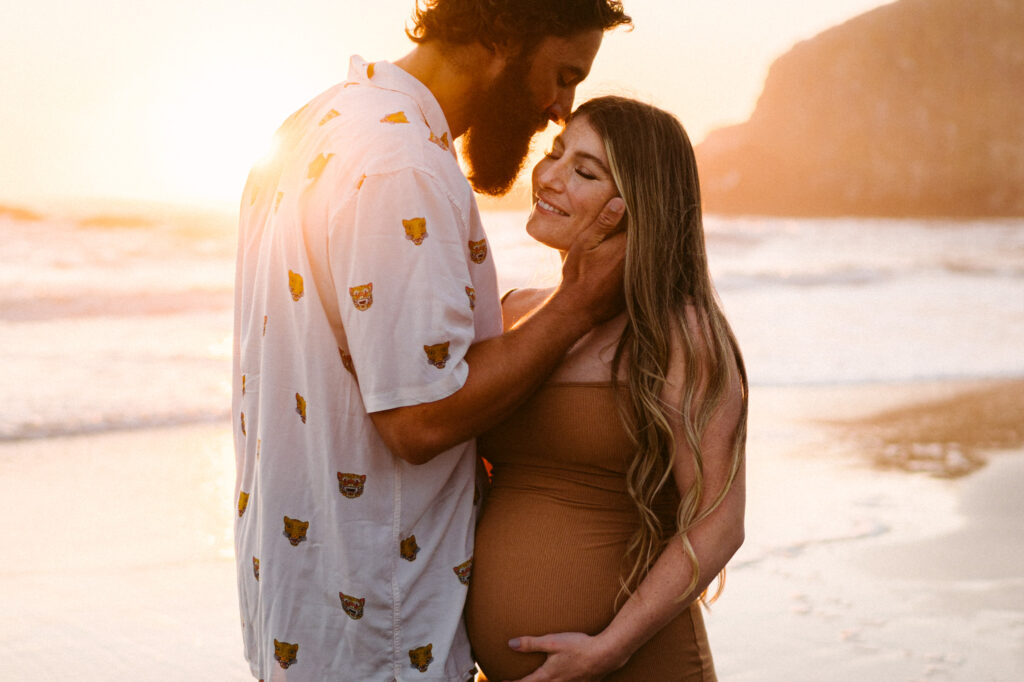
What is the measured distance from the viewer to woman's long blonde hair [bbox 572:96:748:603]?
2062 mm

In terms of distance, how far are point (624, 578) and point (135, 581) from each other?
3008 millimetres

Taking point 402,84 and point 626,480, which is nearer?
point 402,84

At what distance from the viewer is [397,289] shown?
1.69 meters

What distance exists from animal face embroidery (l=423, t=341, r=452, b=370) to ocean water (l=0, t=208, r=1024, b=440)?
3.60 feet

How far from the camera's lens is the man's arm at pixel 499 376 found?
5.66 ft

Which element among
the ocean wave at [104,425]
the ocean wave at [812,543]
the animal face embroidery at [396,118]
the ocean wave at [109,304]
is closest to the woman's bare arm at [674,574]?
the animal face embroidery at [396,118]

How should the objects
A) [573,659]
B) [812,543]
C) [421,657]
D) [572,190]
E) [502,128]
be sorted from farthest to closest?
[812,543] → [502,128] → [572,190] → [573,659] → [421,657]

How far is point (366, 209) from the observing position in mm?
1678

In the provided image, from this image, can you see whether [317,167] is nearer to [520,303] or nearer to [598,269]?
[598,269]

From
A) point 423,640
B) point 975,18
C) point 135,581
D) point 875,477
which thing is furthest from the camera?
point 975,18

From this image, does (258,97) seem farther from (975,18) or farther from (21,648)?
(975,18)

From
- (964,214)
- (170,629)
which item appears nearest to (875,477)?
(170,629)

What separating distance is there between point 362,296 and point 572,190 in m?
0.75

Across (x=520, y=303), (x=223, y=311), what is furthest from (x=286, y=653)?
(x=223, y=311)
